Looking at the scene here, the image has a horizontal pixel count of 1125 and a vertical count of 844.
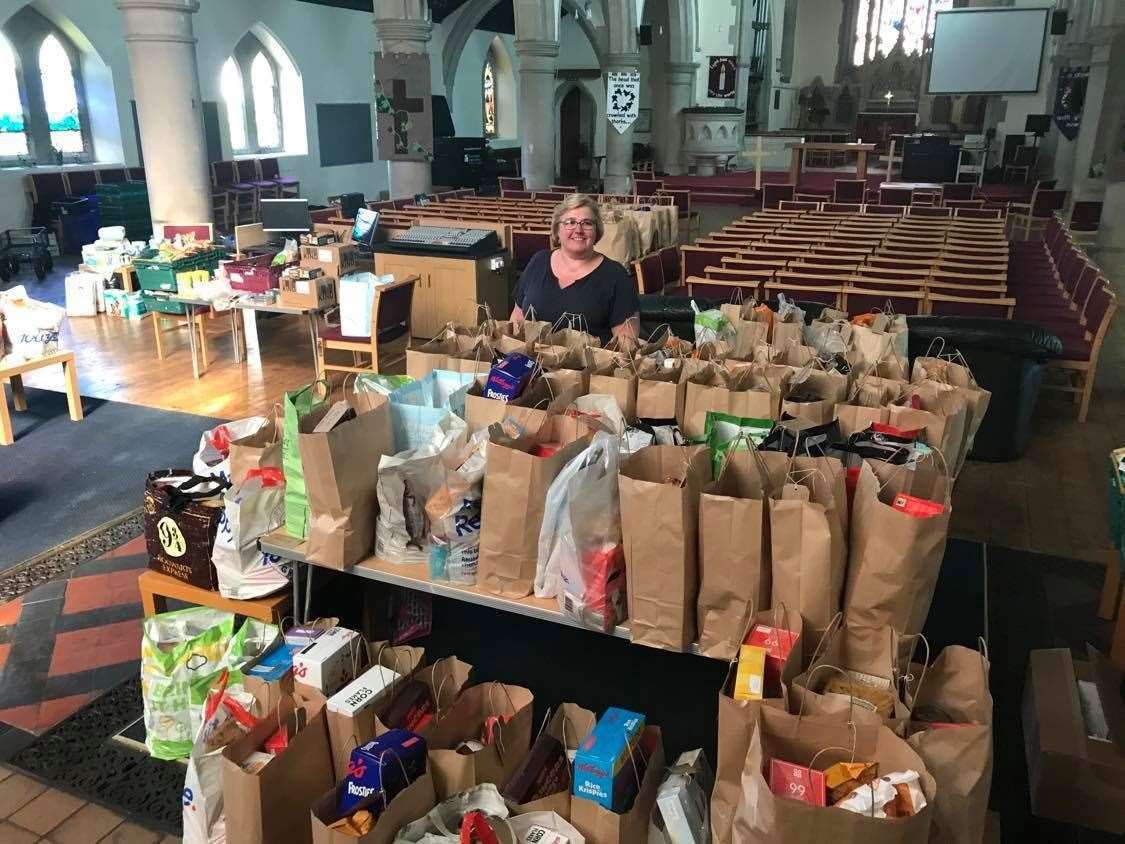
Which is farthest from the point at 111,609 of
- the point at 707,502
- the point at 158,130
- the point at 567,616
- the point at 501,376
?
the point at 158,130

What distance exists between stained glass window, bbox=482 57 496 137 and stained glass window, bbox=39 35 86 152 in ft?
35.3

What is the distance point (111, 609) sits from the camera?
3.42m

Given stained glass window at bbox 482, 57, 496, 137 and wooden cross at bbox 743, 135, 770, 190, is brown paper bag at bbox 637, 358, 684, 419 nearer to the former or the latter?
wooden cross at bbox 743, 135, 770, 190

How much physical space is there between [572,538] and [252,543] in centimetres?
102

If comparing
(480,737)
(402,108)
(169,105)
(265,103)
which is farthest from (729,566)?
(265,103)

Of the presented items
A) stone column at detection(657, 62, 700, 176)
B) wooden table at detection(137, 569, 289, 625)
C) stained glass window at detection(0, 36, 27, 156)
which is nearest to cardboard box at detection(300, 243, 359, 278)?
wooden table at detection(137, 569, 289, 625)

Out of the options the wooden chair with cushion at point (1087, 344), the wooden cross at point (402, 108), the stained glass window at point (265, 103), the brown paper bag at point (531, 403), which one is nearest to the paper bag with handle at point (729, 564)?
the brown paper bag at point (531, 403)

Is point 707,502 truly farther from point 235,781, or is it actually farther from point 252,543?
point 252,543

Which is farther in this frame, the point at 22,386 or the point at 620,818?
the point at 22,386

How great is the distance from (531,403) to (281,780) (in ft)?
4.00

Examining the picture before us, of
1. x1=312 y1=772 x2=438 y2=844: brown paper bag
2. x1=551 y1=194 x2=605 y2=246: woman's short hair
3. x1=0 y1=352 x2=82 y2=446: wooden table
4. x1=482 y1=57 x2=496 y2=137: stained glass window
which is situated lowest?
x1=0 y1=352 x2=82 y2=446: wooden table

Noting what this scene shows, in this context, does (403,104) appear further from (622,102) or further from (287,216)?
(622,102)

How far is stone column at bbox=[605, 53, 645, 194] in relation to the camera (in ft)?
49.4

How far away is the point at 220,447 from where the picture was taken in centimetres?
296
